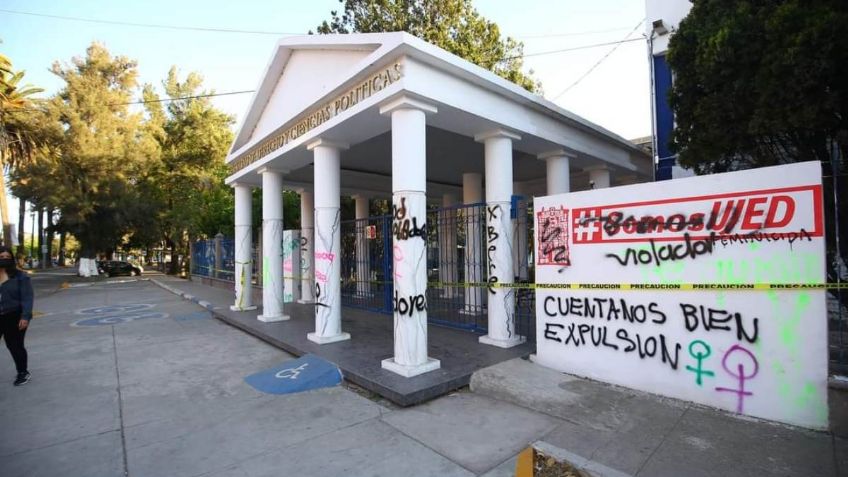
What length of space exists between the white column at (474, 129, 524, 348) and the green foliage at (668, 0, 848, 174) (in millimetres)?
2696

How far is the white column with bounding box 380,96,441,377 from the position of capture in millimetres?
5480

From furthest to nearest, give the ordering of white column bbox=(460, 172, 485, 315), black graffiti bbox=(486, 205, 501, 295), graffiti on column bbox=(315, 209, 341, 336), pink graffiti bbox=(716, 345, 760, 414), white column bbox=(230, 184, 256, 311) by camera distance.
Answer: white column bbox=(230, 184, 256, 311) → white column bbox=(460, 172, 485, 315) → graffiti on column bbox=(315, 209, 341, 336) → black graffiti bbox=(486, 205, 501, 295) → pink graffiti bbox=(716, 345, 760, 414)

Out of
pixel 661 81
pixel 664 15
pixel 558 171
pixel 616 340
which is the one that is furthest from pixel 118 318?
pixel 664 15

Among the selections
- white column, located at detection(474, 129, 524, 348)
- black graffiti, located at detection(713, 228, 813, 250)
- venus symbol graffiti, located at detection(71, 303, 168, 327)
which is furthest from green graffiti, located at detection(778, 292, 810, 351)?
venus symbol graffiti, located at detection(71, 303, 168, 327)

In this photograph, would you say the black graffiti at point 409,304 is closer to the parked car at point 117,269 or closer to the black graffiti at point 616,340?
the black graffiti at point 616,340

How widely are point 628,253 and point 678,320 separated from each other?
2.84 ft

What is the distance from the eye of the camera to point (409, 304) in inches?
217

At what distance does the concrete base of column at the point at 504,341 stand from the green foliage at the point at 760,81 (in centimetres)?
380

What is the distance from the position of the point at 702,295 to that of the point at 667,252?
540 mm

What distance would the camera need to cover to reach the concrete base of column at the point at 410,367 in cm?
536

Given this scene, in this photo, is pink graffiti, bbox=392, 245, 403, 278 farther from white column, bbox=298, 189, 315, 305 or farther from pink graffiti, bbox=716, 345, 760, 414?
white column, bbox=298, 189, 315, 305

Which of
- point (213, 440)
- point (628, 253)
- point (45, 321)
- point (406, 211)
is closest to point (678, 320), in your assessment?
point (628, 253)

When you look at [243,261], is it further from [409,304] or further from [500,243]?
[500,243]

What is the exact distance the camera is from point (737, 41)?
5.24m
